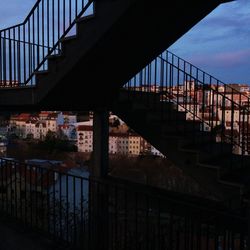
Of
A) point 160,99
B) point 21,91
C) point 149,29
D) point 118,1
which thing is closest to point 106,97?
point 160,99

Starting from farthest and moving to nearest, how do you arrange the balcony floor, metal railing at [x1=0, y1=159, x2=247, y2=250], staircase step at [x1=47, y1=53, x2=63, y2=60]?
staircase step at [x1=47, y1=53, x2=63, y2=60] < the balcony floor < metal railing at [x1=0, y1=159, x2=247, y2=250]

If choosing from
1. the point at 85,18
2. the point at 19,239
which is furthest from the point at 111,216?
the point at 85,18

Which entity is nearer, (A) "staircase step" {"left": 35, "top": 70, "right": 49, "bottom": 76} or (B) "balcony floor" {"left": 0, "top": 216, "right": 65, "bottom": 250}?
(B) "balcony floor" {"left": 0, "top": 216, "right": 65, "bottom": 250}

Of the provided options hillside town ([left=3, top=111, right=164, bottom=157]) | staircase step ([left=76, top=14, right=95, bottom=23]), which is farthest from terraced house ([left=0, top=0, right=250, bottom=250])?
hillside town ([left=3, top=111, right=164, bottom=157])

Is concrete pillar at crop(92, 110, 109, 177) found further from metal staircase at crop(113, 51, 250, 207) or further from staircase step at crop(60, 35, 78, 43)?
staircase step at crop(60, 35, 78, 43)

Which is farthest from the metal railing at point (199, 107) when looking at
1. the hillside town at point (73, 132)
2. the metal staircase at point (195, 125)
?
the hillside town at point (73, 132)

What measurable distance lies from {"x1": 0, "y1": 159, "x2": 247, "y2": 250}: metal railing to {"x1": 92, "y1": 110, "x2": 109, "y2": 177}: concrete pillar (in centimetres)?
198

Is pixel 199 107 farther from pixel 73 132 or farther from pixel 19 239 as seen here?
pixel 73 132

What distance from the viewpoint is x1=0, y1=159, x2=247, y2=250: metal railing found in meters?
3.29

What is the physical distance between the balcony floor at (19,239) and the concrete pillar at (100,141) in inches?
98.2

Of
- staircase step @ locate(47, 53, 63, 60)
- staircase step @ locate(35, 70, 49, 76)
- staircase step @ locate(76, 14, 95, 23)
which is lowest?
staircase step @ locate(35, 70, 49, 76)

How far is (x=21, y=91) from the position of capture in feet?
20.1

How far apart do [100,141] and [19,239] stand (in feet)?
9.67

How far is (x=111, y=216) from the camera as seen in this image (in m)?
4.57
